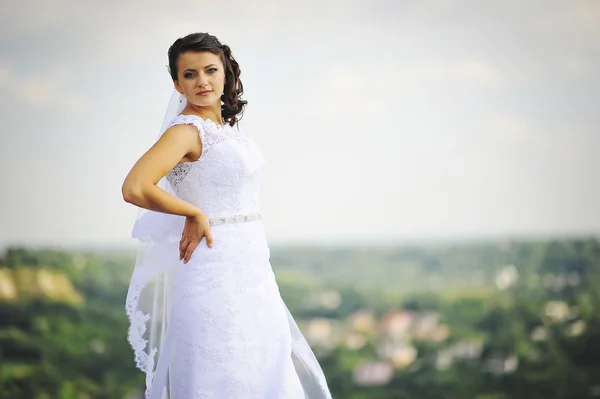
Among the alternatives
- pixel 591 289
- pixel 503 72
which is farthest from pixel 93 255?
pixel 591 289

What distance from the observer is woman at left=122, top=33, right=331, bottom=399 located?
6.34 ft

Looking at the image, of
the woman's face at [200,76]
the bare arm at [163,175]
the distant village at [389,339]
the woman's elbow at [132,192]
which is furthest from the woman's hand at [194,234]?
the distant village at [389,339]

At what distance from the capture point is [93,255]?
447cm

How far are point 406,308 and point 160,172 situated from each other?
3164 millimetres

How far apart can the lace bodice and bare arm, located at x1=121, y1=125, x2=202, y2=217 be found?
4 centimetres

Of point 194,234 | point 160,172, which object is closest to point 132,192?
point 160,172

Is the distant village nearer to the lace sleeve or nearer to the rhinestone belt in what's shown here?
the rhinestone belt

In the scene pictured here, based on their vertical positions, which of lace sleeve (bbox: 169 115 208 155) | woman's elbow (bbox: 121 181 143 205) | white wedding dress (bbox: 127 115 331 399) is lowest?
white wedding dress (bbox: 127 115 331 399)

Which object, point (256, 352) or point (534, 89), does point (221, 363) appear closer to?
point (256, 352)

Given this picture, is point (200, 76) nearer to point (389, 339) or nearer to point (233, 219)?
point (233, 219)

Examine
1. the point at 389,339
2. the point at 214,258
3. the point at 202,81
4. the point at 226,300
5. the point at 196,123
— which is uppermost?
the point at 202,81

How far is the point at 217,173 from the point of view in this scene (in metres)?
1.97

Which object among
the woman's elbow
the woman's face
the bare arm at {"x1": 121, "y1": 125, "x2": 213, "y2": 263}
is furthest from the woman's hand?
the woman's face

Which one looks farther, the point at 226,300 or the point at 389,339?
the point at 389,339
